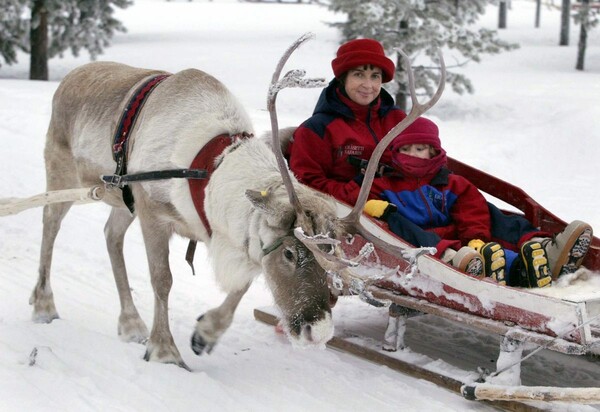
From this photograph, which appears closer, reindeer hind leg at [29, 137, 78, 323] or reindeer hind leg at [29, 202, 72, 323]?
reindeer hind leg at [29, 202, 72, 323]

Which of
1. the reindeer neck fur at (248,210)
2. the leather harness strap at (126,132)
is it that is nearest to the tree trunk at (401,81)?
the leather harness strap at (126,132)

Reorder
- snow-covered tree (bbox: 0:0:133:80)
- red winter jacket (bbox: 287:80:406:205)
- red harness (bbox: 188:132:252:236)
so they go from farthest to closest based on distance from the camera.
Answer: snow-covered tree (bbox: 0:0:133:80) < red winter jacket (bbox: 287:80:406:205) < red harness (bbox: 188:132:252:236)

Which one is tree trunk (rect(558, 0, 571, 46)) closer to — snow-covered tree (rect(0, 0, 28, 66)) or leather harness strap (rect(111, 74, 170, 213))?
snow-covered tree (rect(0, 0, 28, 66))

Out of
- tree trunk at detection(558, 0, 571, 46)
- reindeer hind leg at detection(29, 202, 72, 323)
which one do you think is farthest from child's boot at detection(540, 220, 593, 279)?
tree trunk at detection(558, 0, 571, 46)

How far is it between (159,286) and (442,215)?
1936 mm

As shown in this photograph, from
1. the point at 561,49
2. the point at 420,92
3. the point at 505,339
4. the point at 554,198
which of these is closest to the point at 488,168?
the point at 554,198

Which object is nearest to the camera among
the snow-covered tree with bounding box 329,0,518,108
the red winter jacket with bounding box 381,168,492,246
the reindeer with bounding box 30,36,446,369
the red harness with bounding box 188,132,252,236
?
the reindeer with bounding box 30,36,446,369

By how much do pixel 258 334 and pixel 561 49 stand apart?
83.5 feet

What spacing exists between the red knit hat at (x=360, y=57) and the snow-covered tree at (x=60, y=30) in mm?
14942

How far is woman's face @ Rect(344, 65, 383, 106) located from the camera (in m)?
5.91

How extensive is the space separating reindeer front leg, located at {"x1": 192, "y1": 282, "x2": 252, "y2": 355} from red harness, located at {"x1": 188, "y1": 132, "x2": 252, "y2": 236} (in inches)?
20.5

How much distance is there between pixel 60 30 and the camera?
20.7 m

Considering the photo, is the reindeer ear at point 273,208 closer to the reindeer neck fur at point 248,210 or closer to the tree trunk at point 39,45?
the reindeer neck fur at point 248,210

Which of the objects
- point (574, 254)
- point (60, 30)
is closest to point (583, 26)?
point (60, 30)
